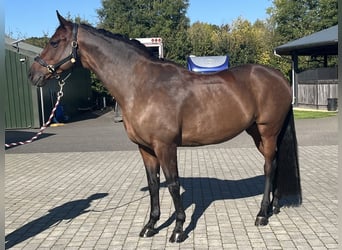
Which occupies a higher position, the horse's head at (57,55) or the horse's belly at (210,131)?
the horse's head at (57,55)

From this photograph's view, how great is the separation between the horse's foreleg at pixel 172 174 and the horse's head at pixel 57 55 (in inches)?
53.4

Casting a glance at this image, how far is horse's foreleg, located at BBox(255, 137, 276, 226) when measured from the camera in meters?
4.99

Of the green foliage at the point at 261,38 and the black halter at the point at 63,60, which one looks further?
the green foliage at the point at 261,38

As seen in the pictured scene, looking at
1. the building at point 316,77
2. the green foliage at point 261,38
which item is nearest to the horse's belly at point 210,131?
the building at point 316,77

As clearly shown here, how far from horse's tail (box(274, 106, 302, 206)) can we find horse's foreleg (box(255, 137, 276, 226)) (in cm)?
16

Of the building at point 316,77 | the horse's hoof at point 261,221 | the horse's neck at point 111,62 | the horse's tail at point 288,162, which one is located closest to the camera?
the horse's neck at point 111,62

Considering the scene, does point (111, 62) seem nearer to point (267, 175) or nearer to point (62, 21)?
point (62, 21)

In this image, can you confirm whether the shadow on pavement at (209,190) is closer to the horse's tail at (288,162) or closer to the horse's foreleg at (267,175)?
the horse's foreleg at (267,175)

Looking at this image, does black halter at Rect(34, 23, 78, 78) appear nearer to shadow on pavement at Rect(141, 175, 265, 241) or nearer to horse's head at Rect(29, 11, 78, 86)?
horse's head at Rect(29, 11, 78, 86)

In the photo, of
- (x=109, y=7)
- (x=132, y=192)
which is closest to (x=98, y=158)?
(x=132, y=192)

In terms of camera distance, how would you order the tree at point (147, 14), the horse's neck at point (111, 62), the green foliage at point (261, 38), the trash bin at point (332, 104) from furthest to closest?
1. the tree at point (147, 14)
2. the green foliage at point (261, 38)
3. the trash bin at point (332, 104)
4. the horse's neck at point (111, 62)

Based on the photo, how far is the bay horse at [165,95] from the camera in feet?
14.6

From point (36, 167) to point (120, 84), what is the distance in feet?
17.9

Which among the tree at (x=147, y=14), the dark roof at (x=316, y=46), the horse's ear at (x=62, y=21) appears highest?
the tree at (x=147, y=14)
